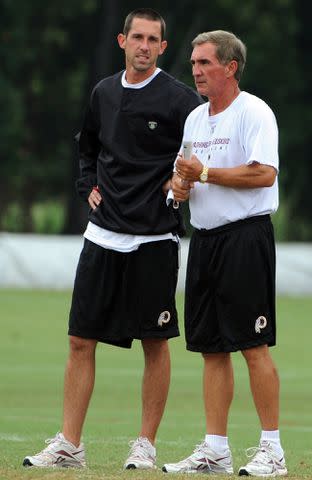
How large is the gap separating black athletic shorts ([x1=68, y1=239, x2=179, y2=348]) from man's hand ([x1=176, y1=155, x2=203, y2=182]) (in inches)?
26.8

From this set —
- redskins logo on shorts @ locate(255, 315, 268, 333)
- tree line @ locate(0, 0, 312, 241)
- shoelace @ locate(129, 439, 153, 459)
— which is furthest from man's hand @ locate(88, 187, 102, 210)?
tree line @ locate(0, 0, 312, 241)

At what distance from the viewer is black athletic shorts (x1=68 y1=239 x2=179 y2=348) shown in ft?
27.9

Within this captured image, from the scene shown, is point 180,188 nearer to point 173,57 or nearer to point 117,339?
point 117,339

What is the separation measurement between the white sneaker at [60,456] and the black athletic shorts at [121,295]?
A: 1.90ft

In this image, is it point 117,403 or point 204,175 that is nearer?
point 204,175

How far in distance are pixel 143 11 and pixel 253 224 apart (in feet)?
4.61

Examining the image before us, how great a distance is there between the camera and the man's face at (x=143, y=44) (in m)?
8.54

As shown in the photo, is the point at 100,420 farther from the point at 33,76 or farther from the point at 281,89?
the point at 33,76

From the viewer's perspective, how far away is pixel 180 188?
807 centimetres

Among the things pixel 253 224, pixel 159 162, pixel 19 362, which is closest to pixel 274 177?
pixel 253 224

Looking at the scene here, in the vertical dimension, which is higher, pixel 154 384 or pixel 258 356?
pixel 258 356

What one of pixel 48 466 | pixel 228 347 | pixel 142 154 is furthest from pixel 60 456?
pixel 142 154

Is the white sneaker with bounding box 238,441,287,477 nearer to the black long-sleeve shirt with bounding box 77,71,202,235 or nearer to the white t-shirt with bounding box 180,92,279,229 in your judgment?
the white t-shirt with bounding box 180,92,279,229

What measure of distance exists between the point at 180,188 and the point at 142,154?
0.52 metres
